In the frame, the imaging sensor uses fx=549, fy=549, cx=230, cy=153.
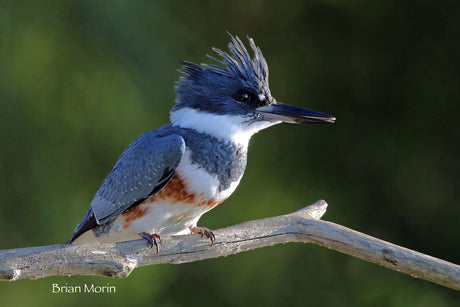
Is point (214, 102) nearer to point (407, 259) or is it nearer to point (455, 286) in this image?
point (407, 259)

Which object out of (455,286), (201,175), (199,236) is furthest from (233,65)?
(455,286)

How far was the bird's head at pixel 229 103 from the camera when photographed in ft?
7.05

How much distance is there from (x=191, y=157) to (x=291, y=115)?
1.47 ft

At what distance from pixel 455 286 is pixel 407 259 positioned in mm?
202

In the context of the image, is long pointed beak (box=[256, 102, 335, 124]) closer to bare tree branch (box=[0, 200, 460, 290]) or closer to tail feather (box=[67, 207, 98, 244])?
bare tree branch (box=[0, 200, 460, 290])

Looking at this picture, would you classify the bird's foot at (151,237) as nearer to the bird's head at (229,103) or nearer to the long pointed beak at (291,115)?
the bird's head at (229,103)

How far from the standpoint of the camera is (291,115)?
2203 mm

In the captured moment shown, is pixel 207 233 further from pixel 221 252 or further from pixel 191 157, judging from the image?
pixel 191 157

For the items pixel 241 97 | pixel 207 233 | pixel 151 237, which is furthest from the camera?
pixel 241 97

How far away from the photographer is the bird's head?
84.6 inches

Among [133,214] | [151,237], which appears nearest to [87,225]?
[133,214]

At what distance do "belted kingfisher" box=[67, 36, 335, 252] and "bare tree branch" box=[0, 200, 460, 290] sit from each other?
0.07 metres

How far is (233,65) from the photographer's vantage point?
7.29 ft

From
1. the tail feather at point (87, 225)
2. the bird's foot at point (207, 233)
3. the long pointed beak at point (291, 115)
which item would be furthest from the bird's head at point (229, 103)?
the tail feather at point (87, 225)
